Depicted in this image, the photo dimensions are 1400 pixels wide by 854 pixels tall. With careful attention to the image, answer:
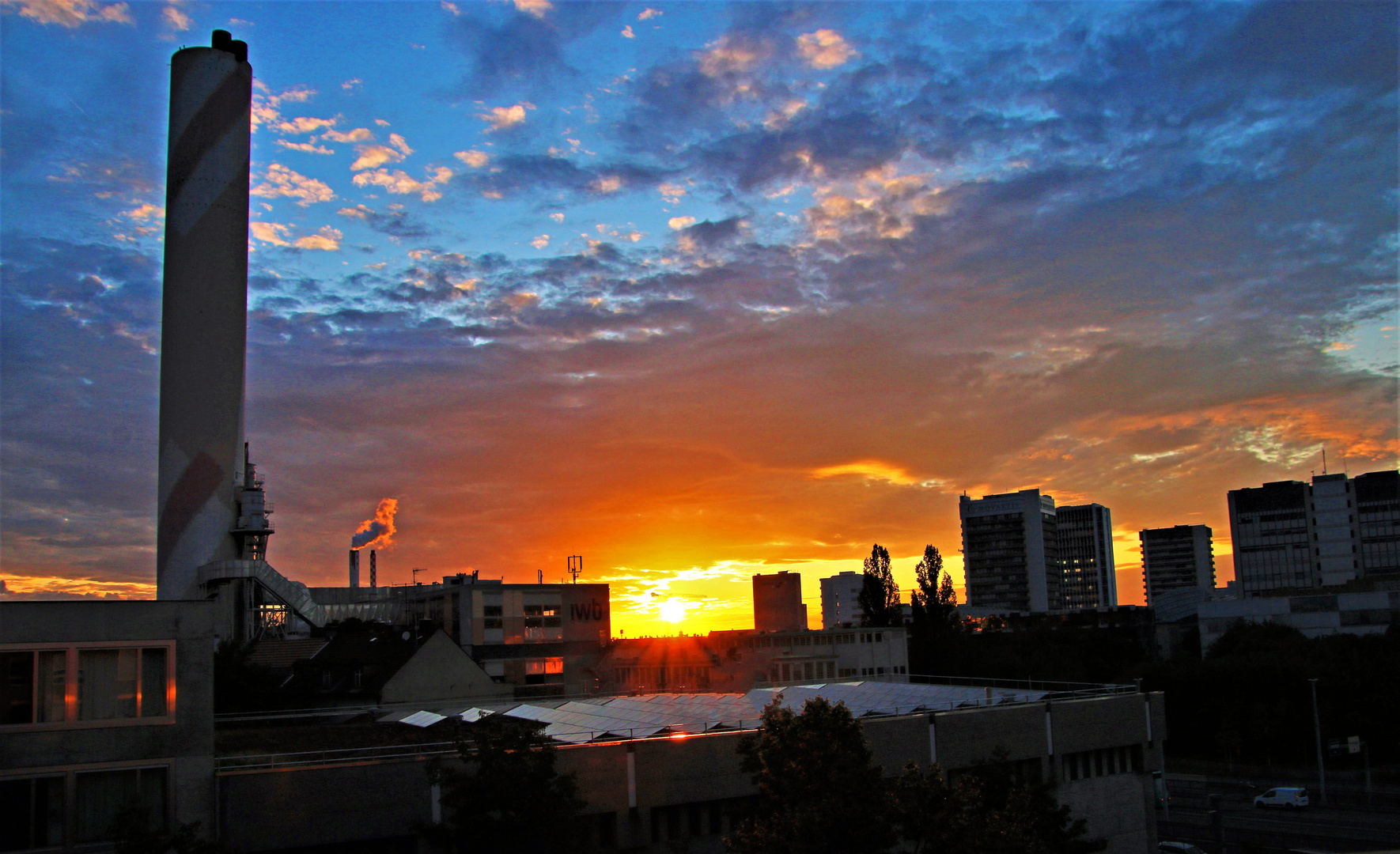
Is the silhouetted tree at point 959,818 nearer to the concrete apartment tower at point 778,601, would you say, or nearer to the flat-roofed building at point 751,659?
A: the flat-roofed building at point 751,659

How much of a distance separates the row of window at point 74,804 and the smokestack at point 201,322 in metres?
A: 63.9

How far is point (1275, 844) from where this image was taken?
57688 millimetres

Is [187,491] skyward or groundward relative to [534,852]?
skyward

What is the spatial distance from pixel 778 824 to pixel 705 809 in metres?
10.7

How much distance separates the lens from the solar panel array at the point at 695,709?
3556cm

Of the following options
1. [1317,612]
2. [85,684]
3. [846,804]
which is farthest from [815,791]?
[1317,612]

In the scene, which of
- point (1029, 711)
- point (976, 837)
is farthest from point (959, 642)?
point (976, 837)

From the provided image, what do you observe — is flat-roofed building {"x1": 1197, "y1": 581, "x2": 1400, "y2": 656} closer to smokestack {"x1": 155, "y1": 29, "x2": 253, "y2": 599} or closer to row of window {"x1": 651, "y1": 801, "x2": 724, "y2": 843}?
row of window {"x1": 651, "y1": 801, "x2": 724, "y2": 843}

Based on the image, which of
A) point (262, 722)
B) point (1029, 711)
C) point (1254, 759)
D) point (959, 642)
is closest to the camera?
point (1029, 711)

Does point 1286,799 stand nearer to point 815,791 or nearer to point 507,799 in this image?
point 815,791

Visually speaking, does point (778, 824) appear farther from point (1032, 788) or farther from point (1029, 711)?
point (1029, 711)

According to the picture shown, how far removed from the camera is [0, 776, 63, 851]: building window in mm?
22031

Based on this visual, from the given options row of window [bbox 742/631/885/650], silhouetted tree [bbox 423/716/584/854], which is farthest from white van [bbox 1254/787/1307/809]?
silhouetted tree [bbox 423/716/584/854]

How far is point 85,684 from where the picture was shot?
23.4 m
